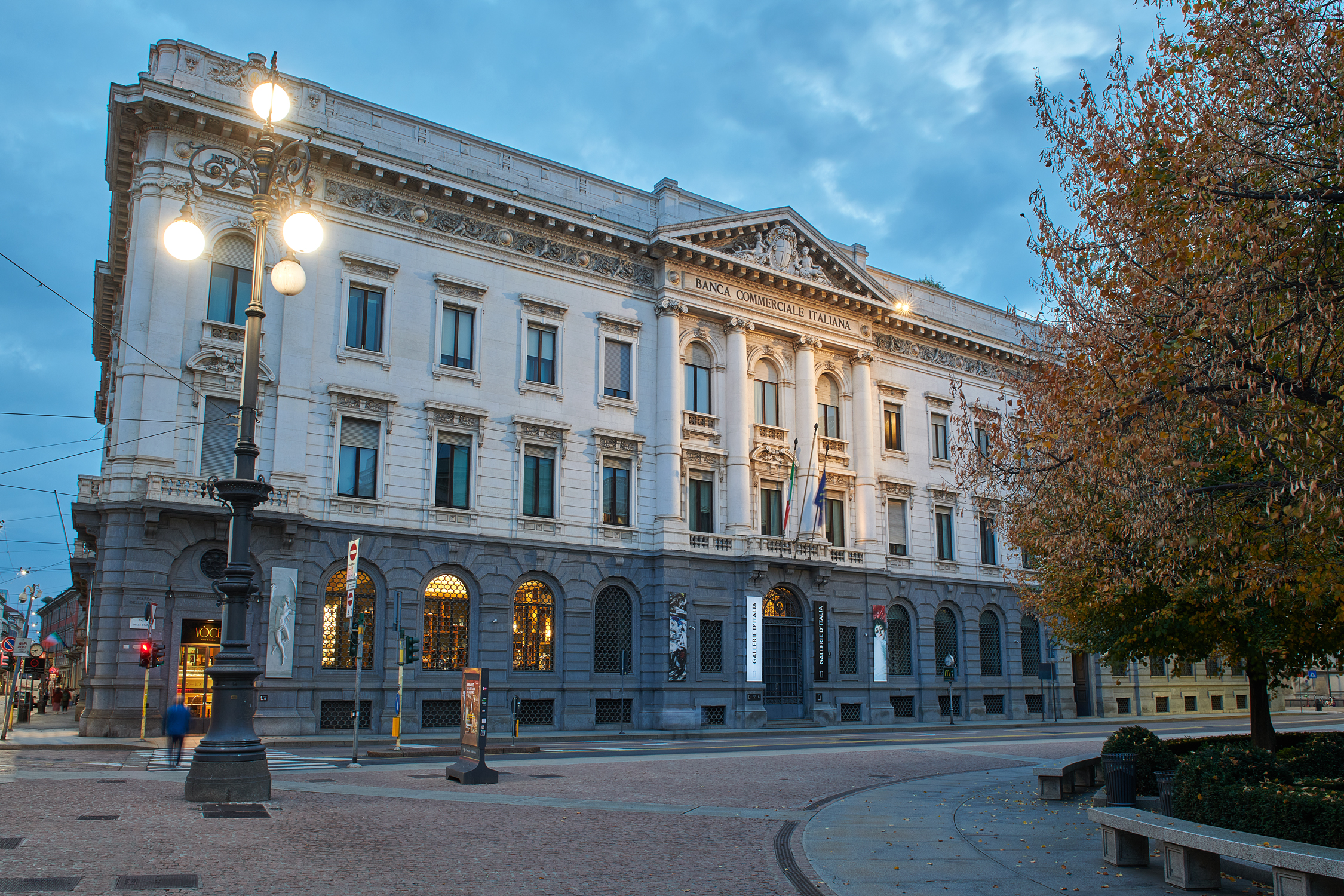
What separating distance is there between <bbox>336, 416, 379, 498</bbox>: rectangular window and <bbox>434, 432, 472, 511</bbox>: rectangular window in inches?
77.2

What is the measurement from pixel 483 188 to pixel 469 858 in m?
26.4

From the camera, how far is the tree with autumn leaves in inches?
358

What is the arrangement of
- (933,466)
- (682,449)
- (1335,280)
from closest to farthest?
1. (1335,280)
2. (682,449)
3. (933,466)

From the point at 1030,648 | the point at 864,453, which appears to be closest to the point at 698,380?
the point at 864,453

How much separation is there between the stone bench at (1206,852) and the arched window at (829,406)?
29.9m

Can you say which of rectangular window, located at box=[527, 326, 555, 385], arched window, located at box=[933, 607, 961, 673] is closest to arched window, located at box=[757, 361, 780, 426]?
rectangular window, located at box=[527, 326, 555, 385]

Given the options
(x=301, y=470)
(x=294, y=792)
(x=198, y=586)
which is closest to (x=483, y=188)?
(x=301, y=470)

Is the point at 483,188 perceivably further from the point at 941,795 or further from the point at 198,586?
the point at 941,795

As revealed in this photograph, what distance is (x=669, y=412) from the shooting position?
36531mm

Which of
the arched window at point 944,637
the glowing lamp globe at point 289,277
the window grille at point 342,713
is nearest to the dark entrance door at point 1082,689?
the arched window at point 944,637

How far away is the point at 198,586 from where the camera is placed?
27.2 metres

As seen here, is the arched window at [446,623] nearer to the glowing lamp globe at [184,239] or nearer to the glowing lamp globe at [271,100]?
the glowing lamp globe at [184,239]

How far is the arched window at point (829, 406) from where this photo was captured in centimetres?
4150

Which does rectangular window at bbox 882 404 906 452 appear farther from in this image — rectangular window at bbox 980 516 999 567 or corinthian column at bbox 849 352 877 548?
rectangular window at bbox 980 516 999 567
